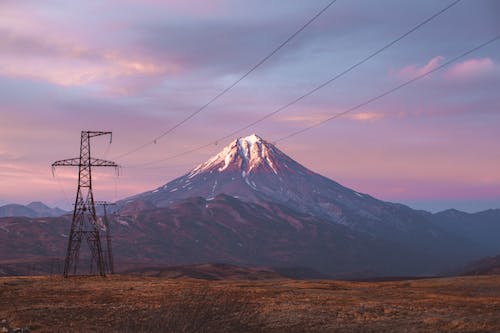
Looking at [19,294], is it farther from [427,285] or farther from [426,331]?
[427,285]

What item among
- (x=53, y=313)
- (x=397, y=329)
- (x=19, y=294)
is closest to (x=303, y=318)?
(x=397, y=329)

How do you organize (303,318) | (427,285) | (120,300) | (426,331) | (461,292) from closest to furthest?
(426,331)
(303,318)
(120,300)
(461,292)
(427,285)

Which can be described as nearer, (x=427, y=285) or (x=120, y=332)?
(x=120, y=332)

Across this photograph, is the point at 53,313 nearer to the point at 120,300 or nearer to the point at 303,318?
the point at 120,300

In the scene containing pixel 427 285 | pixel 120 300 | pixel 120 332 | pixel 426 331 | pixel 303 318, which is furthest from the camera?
pixel 427 285

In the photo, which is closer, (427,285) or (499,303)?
(499,303)

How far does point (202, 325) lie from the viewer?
69.6 feet

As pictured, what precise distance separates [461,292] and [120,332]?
51.7 metres

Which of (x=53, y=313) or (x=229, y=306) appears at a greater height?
(x=229, y=306)

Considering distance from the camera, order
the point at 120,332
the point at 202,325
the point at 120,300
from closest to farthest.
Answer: the point at 202,325 < the point at 120,332 < the point at 120,300

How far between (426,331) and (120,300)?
29.0 meters

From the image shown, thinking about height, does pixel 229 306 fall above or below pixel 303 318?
above

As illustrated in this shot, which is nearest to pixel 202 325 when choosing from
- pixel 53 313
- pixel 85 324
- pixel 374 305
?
pixel 85 324

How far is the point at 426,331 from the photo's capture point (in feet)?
108
